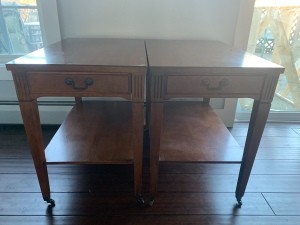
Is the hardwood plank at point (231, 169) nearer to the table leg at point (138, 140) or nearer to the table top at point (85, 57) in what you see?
the table leg at point (138, 140)

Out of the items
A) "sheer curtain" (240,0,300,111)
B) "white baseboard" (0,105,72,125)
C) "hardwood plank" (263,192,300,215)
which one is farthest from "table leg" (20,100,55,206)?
"sheer curtain" (240,0,300,111)

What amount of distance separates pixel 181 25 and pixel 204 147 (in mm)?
779

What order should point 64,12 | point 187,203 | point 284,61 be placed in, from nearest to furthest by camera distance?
point 187,203
point 64,12
point 284,61

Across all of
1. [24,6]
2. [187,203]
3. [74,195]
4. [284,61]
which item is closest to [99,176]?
[74,195]

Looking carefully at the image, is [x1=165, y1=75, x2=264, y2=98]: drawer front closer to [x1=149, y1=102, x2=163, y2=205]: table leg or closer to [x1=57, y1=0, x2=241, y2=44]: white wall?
[x1=149, y1=102, x2=163, y2=205]: table leg

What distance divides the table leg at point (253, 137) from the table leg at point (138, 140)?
45 centimetres

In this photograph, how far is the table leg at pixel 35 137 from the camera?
85 cm

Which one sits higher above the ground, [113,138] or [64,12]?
[64,12]

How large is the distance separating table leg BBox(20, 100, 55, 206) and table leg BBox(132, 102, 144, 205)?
0.37 m

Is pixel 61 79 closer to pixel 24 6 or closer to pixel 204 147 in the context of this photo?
pixel 204 147

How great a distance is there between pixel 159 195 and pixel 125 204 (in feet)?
0.57

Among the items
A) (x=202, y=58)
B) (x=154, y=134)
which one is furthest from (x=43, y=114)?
(x=202, y=58)

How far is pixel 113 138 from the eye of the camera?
115 cm

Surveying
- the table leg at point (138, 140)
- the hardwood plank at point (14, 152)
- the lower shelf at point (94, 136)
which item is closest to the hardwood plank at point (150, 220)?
the table leg at point (138, 140)
